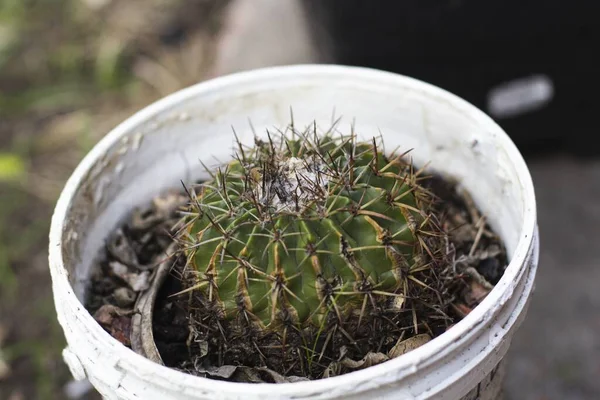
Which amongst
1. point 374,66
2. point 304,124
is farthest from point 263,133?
point 374,66

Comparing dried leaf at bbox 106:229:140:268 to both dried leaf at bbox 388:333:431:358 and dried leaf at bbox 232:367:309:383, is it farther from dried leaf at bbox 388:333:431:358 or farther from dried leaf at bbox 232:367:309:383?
dried leaf at bbox 388:333:431:358

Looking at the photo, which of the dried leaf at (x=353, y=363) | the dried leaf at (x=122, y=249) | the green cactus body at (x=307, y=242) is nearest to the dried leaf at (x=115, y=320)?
the dried leaf at (x=122, y=249)

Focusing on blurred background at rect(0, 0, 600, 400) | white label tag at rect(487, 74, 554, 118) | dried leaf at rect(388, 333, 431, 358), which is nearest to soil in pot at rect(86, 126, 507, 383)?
dried leaf at rect(388, 333, 431, 358)

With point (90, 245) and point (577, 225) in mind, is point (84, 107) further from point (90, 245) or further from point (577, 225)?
point (577, 225)

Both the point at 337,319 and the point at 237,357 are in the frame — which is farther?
the point at 237,357

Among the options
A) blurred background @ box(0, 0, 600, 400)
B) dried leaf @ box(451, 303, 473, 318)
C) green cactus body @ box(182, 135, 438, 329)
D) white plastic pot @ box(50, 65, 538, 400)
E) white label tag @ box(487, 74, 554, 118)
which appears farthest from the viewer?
white label tag @ box(487, 74, 554, 118)

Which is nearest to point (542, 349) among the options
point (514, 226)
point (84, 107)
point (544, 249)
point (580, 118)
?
point (544, 249)

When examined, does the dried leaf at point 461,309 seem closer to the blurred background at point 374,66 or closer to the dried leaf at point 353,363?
the dried leaf at point 353,363
